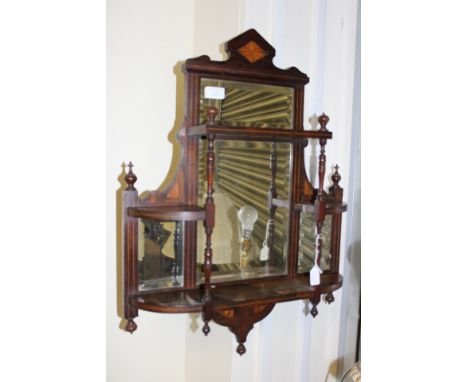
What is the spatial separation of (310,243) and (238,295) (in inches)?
11.4

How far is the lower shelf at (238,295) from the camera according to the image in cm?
97

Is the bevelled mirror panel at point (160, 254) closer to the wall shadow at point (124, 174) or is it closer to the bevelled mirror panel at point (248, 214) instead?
→ the bevelled mirror panel at point (248, 214)

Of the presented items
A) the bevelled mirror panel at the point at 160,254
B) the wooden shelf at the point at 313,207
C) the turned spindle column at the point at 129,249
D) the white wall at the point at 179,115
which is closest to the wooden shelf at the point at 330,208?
the wooden shelf at the point at 313,207

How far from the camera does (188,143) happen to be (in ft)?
3.43

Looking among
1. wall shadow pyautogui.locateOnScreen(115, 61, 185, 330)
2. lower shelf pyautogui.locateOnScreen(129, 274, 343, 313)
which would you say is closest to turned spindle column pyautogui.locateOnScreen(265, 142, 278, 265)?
lower shelf pyautogui.locateOnScreen(129, 274, 343, 313)

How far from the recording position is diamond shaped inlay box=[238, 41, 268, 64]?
1.06m

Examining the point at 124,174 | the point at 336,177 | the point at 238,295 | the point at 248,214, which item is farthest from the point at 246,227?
the point at 124,174

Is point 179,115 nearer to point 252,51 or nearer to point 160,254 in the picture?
Result: point 252,51
